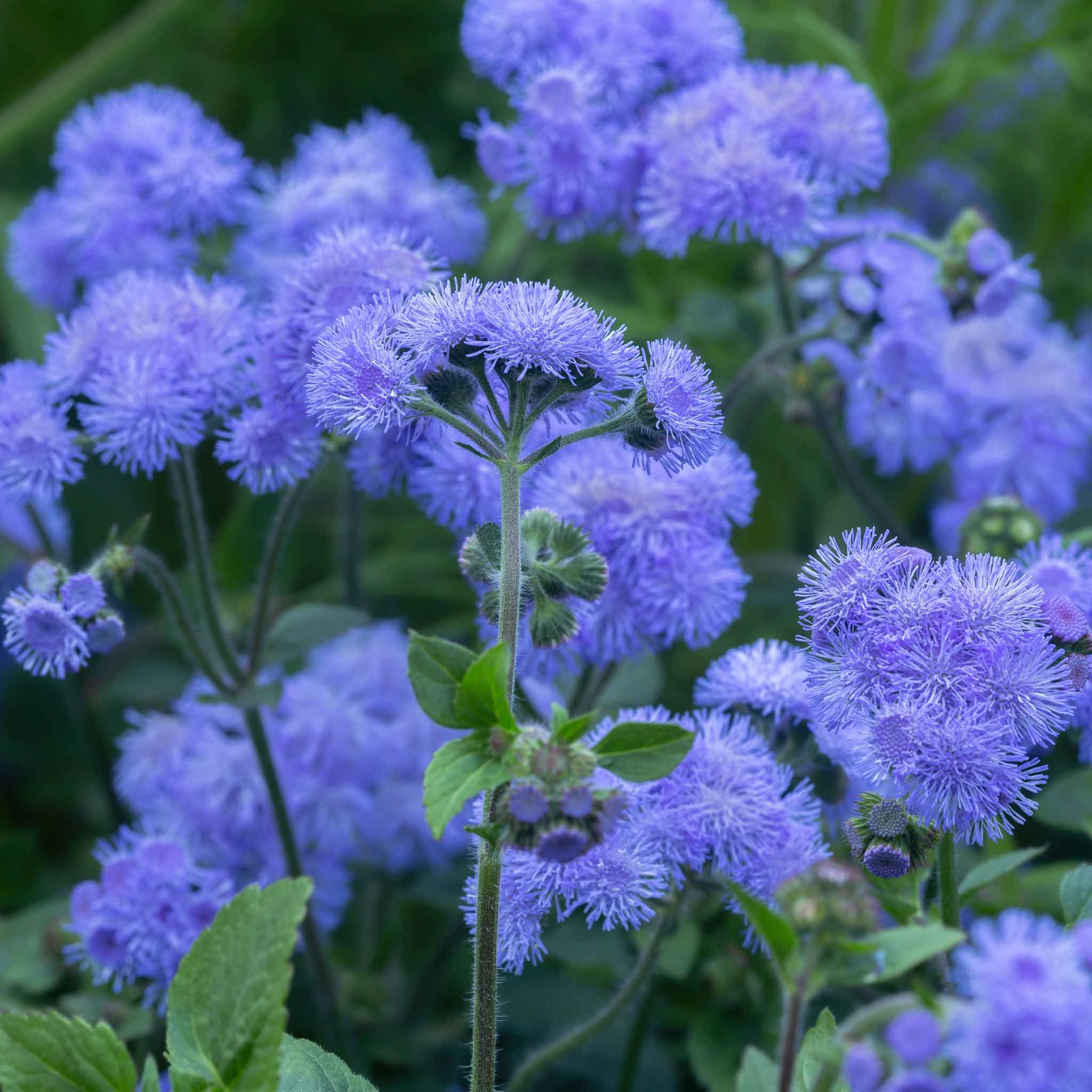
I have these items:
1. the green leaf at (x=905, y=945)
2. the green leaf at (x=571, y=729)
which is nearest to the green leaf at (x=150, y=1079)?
Result: the green leaf at (x=571, y=729)

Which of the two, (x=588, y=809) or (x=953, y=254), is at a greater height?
(x=953, y=254)

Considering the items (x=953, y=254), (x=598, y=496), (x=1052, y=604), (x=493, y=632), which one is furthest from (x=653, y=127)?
(x=1052, y=604)

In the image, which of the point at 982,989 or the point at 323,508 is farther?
the point at 323,508

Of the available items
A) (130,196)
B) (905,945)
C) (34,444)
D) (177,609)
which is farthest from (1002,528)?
(130,196)

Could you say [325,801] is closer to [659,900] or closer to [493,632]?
[493,632]

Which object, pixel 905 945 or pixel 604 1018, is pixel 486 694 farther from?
pixel 604 1018

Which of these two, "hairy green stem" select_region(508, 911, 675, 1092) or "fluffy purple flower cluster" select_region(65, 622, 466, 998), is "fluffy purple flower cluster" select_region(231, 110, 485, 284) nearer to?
"fluffy purple flower cluster" select_region(65, 622, 466, 998)

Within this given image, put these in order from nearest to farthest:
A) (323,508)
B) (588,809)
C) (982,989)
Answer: (982,989) < (588,809) < (323,508)
